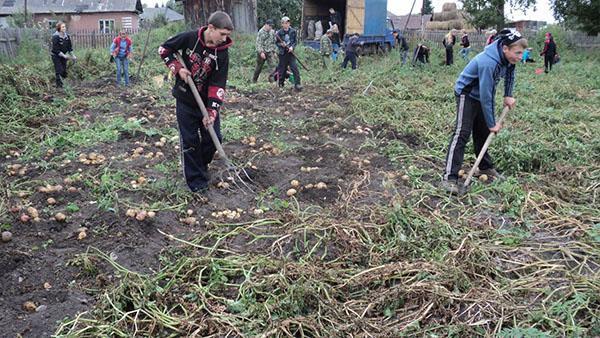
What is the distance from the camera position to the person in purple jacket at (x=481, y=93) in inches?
181

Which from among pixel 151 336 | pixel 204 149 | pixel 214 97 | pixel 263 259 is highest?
pixel 214 97

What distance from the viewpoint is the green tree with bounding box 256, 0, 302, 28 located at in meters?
31.2

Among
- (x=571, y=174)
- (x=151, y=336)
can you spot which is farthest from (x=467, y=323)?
(x=571, y=174)

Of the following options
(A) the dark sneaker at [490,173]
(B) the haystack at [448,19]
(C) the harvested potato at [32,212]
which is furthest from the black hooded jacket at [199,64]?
(B) the haystack at [448,19]

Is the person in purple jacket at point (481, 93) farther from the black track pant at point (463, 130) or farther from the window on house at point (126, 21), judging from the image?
the window on house at point (126, 21)

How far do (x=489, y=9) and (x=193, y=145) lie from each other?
2461 centimetres

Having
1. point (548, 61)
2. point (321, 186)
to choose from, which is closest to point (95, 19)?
point (548, 61)

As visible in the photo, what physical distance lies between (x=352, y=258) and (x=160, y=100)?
6.66 metres

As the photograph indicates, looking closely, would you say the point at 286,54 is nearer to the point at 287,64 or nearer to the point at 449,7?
the point at 287,64

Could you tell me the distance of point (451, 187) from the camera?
4.88 metres

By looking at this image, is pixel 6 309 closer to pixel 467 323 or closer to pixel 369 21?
pixel 467 323

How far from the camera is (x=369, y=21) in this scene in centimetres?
1911

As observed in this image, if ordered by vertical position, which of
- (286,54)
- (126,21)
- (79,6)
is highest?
(79,6)

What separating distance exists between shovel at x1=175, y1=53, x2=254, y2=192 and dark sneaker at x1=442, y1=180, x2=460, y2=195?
196 centimetres
